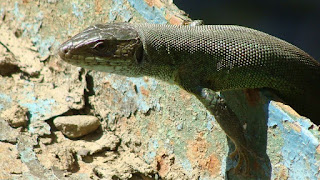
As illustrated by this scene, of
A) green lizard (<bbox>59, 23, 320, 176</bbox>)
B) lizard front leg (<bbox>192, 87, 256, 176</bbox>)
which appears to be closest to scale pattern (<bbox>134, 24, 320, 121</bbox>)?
green lizard (<bbox>59, 23, 320, 176</bbox>)

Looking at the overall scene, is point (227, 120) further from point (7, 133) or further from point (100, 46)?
point (7, 133)

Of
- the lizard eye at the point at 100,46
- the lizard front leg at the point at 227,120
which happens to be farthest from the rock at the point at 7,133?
the lizard front leg at the point at 227,120

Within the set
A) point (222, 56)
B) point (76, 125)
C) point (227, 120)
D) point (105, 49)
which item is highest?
point (105, 49)

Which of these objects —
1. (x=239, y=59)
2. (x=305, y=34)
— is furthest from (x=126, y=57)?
(x=305, y=34)

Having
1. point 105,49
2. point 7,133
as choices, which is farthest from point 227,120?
point 7,133

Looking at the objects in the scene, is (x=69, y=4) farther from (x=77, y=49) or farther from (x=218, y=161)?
(x=218, y=161)

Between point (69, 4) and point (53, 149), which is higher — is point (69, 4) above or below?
above

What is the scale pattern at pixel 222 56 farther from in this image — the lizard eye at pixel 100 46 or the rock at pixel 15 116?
the rock at pixel 15 116

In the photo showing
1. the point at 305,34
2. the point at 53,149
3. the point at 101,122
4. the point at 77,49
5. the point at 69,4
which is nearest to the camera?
the point at 77,49
